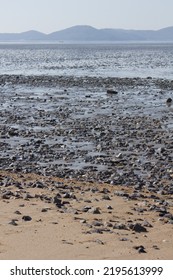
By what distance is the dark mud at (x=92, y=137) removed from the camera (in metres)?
15.6

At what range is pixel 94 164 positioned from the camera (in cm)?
1664

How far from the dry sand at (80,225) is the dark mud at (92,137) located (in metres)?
1.92

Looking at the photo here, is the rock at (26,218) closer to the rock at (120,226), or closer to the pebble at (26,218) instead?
the pebble at (26,218)

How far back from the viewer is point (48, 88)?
44.2m

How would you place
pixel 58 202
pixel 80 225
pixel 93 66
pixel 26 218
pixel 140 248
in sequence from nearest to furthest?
pixel 140 248, pixel 80 225, pixel 26 218, pixel 58 202, pixel 93 66

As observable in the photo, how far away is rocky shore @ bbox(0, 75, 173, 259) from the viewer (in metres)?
10.6

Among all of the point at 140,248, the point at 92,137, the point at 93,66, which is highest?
the point at 93,66

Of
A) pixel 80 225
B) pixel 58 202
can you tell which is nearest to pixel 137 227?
pixel 80 225

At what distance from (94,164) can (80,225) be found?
258 inches

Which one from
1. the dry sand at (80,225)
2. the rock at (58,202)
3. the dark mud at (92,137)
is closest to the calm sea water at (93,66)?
the dark mud at (92,137)

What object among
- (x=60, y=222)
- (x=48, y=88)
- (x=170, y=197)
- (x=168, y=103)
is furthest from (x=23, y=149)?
(x=48, y=88)

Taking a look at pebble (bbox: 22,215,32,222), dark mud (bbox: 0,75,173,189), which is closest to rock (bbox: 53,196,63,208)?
pebble (bbox: 22,215,32,222)

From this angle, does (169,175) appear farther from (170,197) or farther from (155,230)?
(155,230)

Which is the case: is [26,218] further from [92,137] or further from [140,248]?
[92,137]
